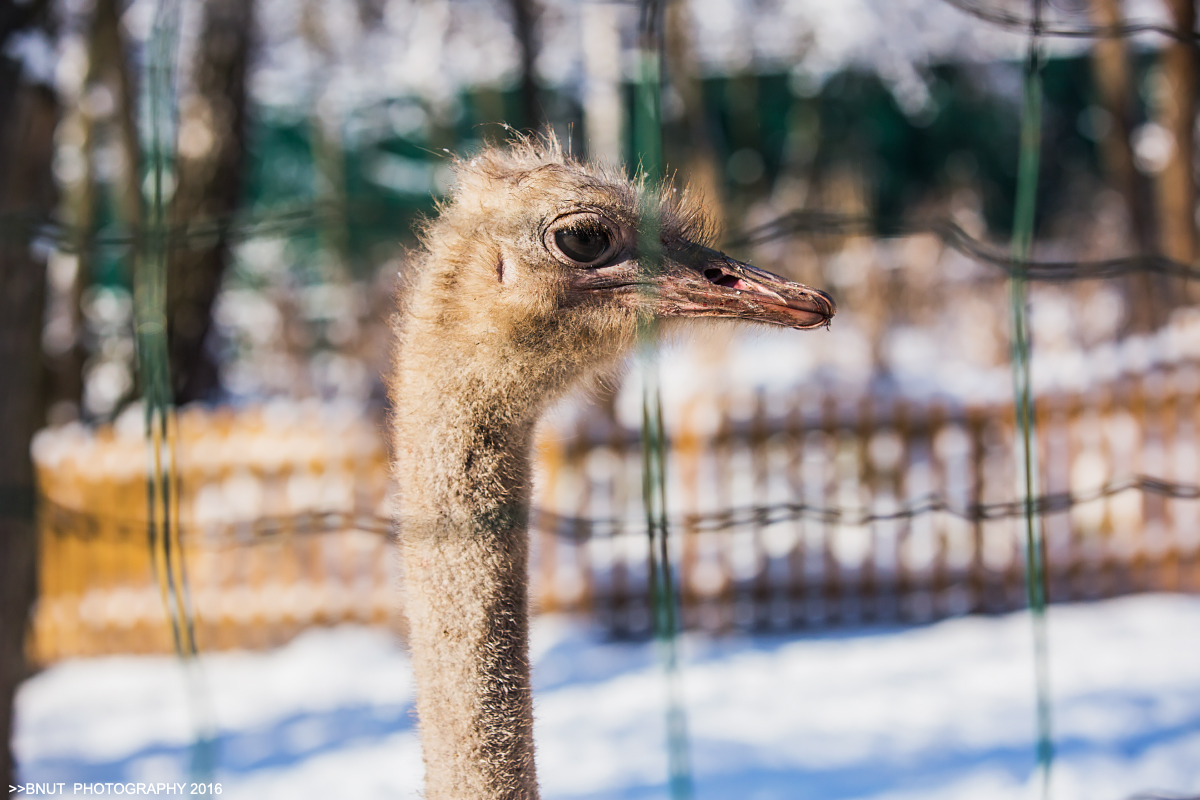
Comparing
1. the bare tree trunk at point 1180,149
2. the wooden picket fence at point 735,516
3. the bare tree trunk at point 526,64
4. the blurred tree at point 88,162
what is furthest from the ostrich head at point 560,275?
the bare tree trunk at point 1180,149

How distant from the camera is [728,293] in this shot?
1.54m

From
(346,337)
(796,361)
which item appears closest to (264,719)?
(346,337)

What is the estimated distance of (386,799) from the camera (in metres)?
3.07

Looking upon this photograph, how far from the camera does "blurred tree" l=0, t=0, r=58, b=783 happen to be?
2.34m

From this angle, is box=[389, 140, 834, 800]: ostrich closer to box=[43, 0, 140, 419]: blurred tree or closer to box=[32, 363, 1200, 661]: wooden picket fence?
box=[32, 363, 1200, 661]: wooden picket fence

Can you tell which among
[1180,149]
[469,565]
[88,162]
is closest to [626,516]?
[469,565]

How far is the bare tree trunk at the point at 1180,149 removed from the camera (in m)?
7.04

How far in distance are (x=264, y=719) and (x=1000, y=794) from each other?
2921 mm

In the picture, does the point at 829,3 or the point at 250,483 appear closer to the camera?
the point at 250,483

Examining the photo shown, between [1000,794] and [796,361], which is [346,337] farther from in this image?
[1000,794]

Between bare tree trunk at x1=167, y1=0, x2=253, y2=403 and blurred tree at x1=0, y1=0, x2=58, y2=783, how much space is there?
4.22m

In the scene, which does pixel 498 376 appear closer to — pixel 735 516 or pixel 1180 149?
pixel 735 516

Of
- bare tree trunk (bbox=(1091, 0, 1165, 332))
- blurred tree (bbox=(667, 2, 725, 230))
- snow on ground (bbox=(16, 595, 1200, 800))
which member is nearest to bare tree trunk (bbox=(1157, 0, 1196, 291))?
bare tree trunk (bbox=(1091, 0, 1165, 332))

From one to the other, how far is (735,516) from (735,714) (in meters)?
1.51
